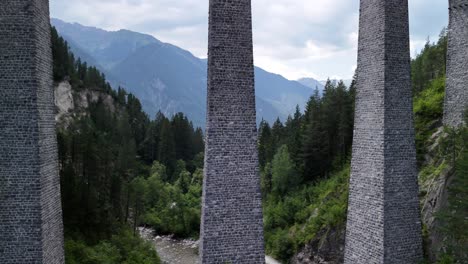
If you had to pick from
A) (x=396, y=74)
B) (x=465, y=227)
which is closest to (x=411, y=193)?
(x=465, y=227)

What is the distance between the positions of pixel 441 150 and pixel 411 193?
3939 millimetres

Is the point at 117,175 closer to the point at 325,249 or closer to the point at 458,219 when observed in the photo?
the point at 325,249

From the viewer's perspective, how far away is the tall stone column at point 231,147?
12844 millimetres

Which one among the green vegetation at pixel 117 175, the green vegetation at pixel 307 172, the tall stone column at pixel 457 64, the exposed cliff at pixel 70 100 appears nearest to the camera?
the tall stone column at pixel 457 64

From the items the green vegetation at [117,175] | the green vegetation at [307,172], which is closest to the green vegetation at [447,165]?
the green vegetation at [307,172]

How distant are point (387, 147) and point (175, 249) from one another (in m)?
27.3

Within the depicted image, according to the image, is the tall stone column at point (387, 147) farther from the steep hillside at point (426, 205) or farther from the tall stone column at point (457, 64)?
the tall stone column at point (457, 64)

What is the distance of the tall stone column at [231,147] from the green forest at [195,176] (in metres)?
6.48

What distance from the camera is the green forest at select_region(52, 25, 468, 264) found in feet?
67.5

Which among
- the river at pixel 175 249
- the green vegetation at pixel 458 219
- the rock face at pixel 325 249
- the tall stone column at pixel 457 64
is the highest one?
the tall stone column at pixel 457 64

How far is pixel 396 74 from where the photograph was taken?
14.5 m

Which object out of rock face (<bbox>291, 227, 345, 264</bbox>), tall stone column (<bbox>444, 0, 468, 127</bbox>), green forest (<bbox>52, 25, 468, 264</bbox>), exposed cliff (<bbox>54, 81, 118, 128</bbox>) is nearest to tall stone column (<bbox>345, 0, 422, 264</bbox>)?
green forest (<bbox>52, 25, 468, 264</bbox>)

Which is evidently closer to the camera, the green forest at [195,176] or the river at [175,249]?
the green forest at [195,176]

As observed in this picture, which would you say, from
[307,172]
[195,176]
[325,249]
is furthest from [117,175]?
[195,176]
